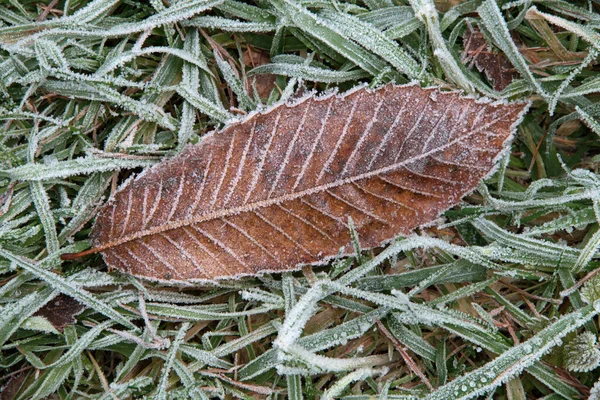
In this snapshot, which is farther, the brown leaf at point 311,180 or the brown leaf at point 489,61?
the brown leaf at point 489,61

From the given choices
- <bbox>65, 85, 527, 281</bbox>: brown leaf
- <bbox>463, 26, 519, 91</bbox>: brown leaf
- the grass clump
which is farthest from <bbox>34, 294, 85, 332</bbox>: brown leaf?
<bbox>463, 26, 519, 91</bbox>: brown leaf

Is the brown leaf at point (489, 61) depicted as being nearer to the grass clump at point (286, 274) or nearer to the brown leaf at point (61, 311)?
the grass clump at point (286, 274)

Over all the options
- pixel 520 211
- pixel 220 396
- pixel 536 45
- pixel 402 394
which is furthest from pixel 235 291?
pixel 536 45

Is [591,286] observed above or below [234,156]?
below

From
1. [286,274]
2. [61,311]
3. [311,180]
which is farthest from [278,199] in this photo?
[61,311]

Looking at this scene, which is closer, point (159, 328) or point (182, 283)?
point (182, 283)

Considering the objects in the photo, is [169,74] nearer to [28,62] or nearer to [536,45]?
[28,62]

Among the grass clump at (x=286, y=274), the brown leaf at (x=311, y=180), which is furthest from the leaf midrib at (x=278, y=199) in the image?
the grass clump at (x=286, y=274)
